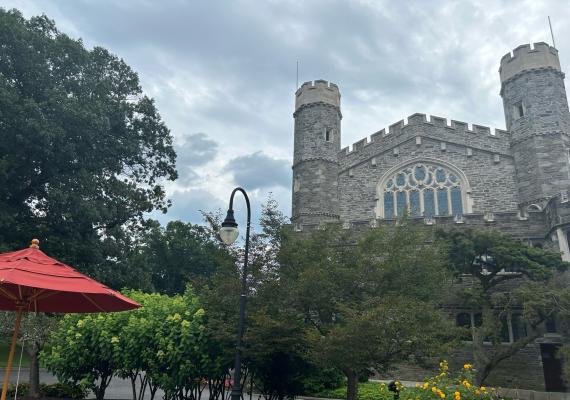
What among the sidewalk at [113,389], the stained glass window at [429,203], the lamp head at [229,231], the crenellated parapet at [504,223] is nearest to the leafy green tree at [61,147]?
the sidewalk at [113,389]

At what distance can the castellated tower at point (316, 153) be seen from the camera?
27.0 meters

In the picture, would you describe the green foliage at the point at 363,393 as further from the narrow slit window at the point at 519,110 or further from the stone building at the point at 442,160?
the narrow slit window at the point at 519,110

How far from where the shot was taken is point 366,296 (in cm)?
1078

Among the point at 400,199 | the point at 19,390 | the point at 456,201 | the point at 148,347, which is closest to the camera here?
the point at 148,347

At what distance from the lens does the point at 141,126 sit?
24672mm

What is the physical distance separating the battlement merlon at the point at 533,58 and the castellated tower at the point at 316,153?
34.3ft

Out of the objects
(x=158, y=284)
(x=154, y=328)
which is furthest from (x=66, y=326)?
(x=158, y=284)

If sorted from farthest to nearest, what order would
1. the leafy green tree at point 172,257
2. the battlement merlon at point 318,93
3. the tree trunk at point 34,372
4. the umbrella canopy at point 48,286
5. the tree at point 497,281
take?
the leafy green tree at point 172,257 < the battlement merlon at point 318,93 < the tree at point 497,281 < the tree trunk at point 34,372 < the umbrella canopy at point 48,286

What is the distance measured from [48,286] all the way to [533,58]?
1080 inches

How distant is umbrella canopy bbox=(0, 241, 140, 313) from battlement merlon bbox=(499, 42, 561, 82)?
2598cm

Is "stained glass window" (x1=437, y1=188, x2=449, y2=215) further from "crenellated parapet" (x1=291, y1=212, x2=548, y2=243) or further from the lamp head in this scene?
the lamp head

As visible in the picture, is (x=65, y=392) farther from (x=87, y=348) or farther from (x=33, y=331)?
(x=87, y=348)

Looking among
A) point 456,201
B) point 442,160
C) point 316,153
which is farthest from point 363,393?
point 316,153

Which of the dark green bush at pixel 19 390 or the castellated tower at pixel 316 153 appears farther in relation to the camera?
the castellated tower at pixel 316 153
